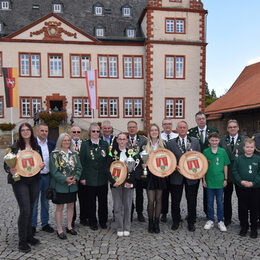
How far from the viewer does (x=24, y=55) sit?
2191 cm

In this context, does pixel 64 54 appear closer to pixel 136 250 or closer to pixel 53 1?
pixel 53 1

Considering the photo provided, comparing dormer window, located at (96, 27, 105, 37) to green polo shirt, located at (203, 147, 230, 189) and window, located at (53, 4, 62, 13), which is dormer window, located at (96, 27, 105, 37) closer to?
window, located at (53, 4, 62, 13)

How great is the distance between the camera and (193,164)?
4801 mm

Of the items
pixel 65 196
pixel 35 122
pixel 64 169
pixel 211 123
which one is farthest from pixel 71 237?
pixel 211 123

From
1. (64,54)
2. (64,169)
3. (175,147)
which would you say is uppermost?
(64,54)

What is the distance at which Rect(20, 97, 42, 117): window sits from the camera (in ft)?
73.4

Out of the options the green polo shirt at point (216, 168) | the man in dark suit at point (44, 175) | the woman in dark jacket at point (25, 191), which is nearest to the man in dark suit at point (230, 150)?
the green polo shirt at point (216, 168)

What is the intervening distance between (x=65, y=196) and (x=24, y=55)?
20160mm

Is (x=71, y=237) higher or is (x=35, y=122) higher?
(x=35, y=122)

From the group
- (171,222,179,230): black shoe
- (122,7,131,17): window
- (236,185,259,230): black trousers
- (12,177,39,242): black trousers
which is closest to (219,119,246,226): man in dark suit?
(236,185,259,230): black trousers

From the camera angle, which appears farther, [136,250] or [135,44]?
[135,44]

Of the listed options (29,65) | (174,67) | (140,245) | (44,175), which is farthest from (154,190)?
(29,65)

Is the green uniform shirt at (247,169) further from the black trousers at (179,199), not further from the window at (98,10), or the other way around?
the window at (98,10)

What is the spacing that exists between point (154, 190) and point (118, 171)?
725 millimetres
